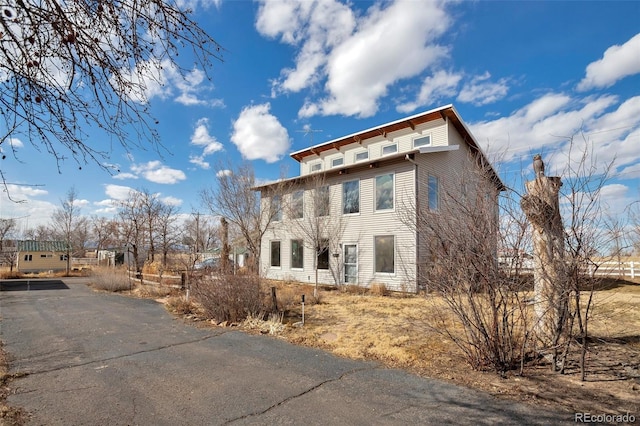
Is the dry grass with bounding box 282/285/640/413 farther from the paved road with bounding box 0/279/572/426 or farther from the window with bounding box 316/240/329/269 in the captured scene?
the window with bounding box 316/240/329/269

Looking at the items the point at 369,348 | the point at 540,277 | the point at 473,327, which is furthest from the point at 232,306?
the point at 540,277

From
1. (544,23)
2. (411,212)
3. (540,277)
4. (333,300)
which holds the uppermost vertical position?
(544,23)

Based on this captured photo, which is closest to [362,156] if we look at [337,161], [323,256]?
[337,161]

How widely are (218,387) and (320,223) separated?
12.4 meters

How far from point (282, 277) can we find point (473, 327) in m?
14.8

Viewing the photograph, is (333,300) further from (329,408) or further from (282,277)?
(329,408)

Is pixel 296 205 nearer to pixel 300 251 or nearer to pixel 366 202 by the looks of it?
pixel 300 251

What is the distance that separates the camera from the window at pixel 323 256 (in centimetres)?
1677

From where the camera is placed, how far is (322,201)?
17.2m

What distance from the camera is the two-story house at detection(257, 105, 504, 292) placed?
14.2 metres

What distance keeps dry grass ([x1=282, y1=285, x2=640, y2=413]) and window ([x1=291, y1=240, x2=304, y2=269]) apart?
26.8ft

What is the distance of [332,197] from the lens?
17344mm

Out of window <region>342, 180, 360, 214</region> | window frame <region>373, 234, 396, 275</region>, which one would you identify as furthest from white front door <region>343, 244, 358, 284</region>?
window <region>342, 180, 360, 214</region>

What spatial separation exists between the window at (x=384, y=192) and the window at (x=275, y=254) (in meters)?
7.10
